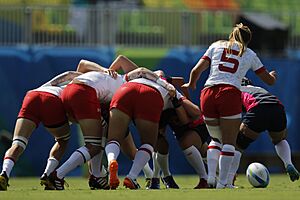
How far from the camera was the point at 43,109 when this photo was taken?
12156 mm

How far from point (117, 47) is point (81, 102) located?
796 cm

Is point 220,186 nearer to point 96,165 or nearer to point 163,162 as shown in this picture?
point 163,162

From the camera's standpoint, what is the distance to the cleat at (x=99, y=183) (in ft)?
40.3

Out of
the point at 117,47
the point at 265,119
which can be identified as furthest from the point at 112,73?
the point at 117,47

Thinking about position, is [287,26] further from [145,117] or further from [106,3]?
[145,117]

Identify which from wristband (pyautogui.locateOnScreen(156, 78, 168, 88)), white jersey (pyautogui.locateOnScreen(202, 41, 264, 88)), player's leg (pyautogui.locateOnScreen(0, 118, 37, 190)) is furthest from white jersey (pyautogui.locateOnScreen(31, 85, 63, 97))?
white jersey (pyautogui.locateOnScreen(202, 41, 264, 88))

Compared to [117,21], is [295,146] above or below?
below

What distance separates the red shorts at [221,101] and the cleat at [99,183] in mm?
1516

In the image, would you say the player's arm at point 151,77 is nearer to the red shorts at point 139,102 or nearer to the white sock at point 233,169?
the red shorts at point 139,102

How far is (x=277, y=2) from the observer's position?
25.3 metres

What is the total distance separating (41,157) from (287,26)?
5.93 meters

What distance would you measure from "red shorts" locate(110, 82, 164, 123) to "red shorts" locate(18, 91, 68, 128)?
0.75m

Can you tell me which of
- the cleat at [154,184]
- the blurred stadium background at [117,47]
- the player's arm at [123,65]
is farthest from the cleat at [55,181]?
the blurred stadium background at [117,47]

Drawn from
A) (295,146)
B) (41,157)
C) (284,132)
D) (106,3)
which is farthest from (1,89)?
(284,132)
